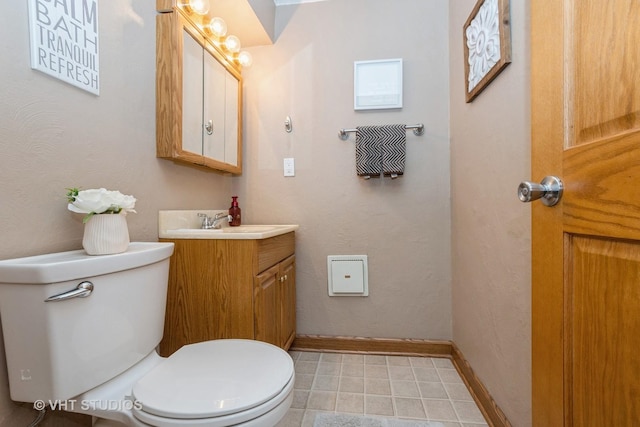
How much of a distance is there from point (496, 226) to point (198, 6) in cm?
161

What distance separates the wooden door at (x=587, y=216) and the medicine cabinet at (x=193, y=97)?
4.18 feet

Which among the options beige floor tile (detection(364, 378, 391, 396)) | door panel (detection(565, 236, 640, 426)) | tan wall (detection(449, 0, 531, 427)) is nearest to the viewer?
door panel (detection(565, 236, 640, 426))

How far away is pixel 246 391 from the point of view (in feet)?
2.38

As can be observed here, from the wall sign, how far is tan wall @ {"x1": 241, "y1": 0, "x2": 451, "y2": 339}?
0.98 meters

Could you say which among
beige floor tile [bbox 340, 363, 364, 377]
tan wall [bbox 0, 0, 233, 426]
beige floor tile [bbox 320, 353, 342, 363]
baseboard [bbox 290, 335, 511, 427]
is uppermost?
tan wall [bbox 0, 0, 233, 426]

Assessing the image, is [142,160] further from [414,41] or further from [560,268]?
[414,41]

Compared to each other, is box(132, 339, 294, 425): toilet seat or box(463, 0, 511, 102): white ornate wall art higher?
box(463, 0, 511, 102): white ornate wall art

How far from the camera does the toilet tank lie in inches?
26.1

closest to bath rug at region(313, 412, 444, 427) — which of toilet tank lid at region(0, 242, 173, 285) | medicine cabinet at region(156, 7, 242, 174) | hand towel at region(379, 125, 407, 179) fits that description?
toilet tank lid at region(0, 242, 173, 285)

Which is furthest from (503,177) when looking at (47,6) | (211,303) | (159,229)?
(47,6)

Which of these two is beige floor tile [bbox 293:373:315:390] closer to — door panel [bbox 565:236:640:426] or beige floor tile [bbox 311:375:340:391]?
beige floor tile [bbox 311:375:340:391]

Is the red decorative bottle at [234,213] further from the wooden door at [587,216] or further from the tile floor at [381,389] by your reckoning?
the wooden door at [587,216]

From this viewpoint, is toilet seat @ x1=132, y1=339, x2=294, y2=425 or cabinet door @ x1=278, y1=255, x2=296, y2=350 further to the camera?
cabinet door @ x1=278, y1=255, x2=296, y2=350

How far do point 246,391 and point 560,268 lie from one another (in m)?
0.75
